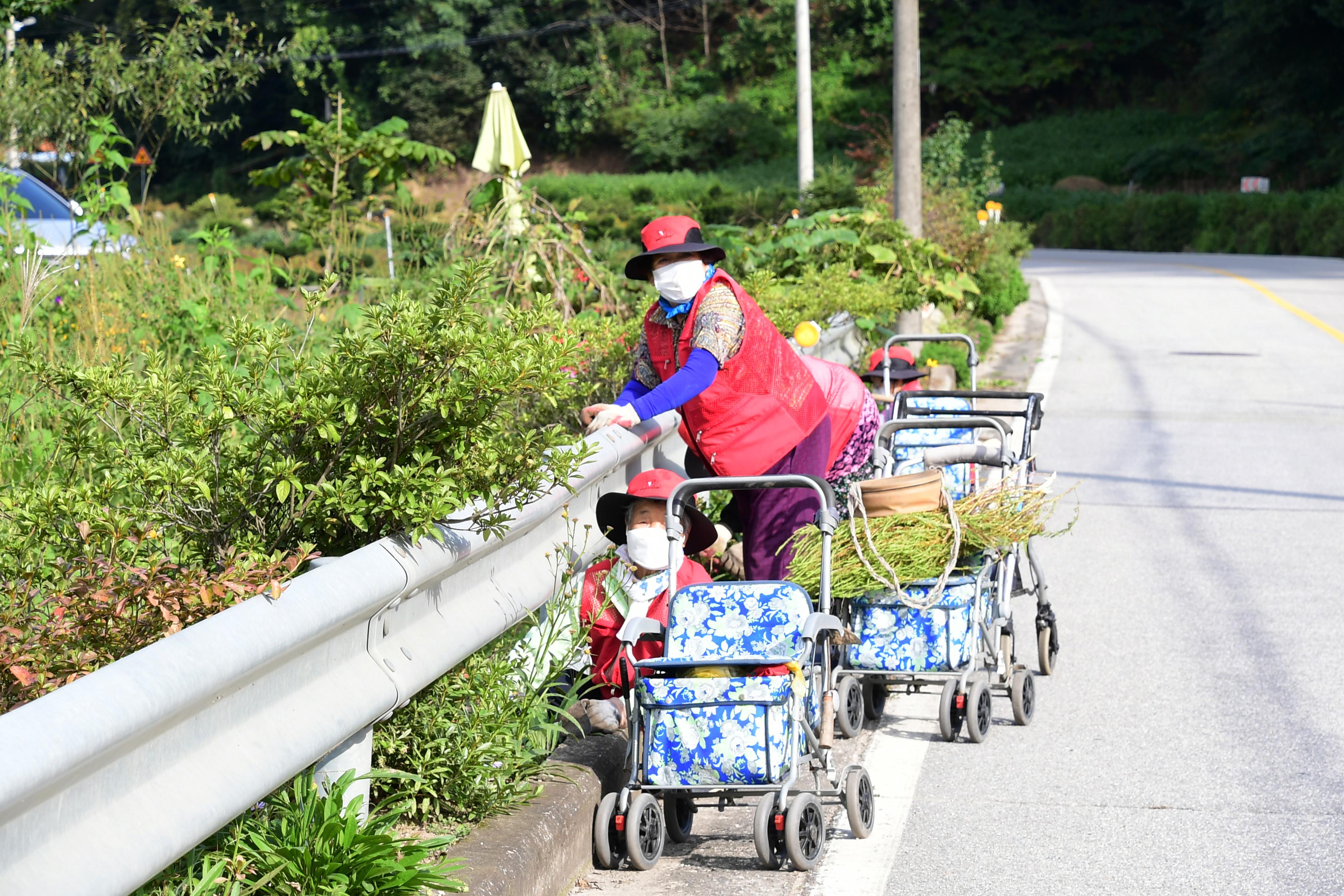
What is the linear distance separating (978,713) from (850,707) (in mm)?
478

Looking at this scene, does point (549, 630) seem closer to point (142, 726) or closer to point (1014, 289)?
point (142, 726)

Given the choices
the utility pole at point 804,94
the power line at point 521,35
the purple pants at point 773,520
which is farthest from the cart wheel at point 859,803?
the power line at point 521,35

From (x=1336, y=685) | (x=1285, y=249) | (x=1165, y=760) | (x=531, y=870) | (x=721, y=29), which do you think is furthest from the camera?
(x=721, y=29)

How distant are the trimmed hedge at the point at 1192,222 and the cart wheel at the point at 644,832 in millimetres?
37987

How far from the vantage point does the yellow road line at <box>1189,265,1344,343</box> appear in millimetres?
19797

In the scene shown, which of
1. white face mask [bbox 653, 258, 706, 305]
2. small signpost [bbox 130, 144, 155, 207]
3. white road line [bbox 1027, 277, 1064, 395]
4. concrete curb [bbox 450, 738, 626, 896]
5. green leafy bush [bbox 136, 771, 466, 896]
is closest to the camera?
green leafy bush [bbox 136, 771, 466, 896]

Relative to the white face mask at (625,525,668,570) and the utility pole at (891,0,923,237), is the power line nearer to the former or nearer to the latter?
the utility pole at (891,0,923,237)

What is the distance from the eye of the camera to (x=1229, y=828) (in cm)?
466

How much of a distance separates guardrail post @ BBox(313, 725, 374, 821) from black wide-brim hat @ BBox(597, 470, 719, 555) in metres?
1.56

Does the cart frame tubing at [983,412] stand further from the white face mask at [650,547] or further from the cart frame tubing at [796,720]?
the white face mask at [650,547]

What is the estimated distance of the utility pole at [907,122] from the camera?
15.5m

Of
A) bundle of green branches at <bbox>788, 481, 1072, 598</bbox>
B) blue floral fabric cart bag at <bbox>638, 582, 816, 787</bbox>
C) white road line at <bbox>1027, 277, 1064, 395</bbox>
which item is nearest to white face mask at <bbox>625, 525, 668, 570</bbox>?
bundle of green branches at <bbox>788, 481, 1072, 598</bbox>

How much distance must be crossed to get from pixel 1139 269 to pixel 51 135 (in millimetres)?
27102

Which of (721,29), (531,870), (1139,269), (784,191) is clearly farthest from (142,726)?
(721,29)
